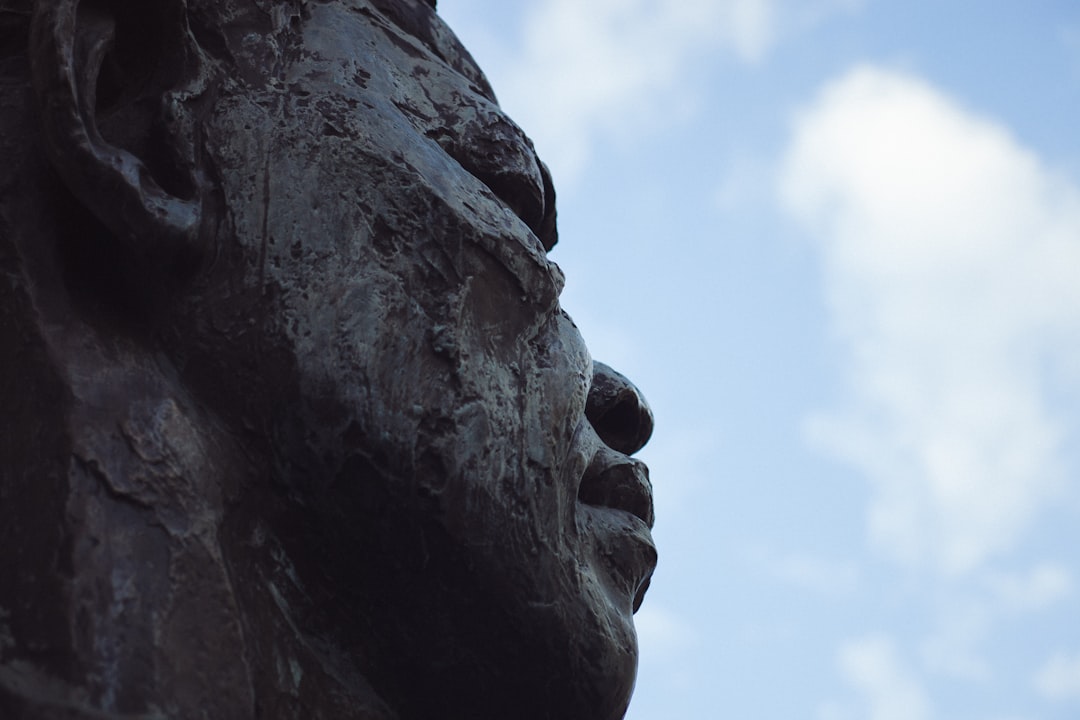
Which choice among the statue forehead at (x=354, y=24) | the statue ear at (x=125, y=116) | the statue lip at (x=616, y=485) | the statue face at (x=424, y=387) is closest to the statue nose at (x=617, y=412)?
the statue lip at (x=616, y=485)

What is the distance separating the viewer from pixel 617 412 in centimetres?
288

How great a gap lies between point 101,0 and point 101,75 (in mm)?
124

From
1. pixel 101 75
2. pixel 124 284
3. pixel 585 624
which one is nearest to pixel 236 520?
pixel 124 284

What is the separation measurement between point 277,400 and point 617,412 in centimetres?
84

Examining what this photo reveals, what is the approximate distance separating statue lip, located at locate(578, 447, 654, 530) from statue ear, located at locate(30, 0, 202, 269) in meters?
0.80

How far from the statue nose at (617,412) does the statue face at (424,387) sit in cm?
27

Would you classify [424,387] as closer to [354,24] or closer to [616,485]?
[616,485]

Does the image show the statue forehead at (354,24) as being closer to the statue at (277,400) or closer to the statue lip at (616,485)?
the statue at (277,400)

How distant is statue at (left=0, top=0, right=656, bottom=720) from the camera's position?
2.06 metres

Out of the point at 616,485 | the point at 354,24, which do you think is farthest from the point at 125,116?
the point at 616,485

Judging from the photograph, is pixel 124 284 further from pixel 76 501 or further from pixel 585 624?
pixel 585 624

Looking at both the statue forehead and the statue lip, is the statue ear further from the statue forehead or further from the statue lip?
the statue lip

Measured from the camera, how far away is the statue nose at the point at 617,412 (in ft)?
9.37

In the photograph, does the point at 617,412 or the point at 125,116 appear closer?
the point at 125,116
